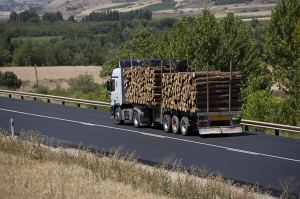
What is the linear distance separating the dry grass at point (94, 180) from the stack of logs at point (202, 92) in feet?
28.5

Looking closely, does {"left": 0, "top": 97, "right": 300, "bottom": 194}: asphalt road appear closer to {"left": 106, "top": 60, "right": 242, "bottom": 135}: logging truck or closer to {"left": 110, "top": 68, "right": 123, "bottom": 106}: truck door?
{"left": 106, "top": 60, "right": 242, "bottom": 135}: logging truck

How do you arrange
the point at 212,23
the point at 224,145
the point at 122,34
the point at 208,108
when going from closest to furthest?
1. the point at 224,145
2. the point at 208,108
3. the point at 212,23
4. the point at 122,34

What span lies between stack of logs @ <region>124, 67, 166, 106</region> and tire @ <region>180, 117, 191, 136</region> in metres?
2.55

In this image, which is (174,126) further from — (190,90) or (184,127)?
(190,90)

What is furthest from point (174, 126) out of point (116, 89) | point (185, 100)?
point (116, 89)

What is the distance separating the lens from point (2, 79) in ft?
280

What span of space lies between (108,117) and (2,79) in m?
52.0

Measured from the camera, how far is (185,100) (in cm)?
2597

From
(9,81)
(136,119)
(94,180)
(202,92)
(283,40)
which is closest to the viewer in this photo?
(94,180)

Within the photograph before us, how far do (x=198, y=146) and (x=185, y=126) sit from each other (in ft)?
10.9

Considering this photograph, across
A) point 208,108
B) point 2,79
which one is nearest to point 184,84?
point 208,108

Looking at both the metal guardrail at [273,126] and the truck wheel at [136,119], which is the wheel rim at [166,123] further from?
the metal guardrail at [273,126]

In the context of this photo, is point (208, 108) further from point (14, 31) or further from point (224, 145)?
point (14, 31)

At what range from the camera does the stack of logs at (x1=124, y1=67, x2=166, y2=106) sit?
2850 centimetres
